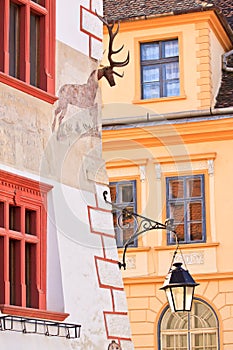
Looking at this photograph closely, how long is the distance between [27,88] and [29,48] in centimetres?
54

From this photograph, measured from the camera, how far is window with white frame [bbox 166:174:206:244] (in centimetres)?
2450

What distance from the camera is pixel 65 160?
1420 cm

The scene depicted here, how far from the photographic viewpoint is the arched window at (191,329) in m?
24.2

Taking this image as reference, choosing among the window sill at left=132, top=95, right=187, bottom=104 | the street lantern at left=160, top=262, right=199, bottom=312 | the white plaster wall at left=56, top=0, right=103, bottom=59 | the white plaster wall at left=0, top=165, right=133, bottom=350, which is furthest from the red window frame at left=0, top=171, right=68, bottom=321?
the window sill at left=132, top=95, right=187, bottom=104

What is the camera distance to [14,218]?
13.2m

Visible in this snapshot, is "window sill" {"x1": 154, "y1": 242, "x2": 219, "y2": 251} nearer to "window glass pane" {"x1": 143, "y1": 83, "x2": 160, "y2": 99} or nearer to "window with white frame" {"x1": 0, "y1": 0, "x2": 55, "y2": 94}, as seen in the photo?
"window glass pane" {"x1": 143, "y1": 83, "x2": 160, "y2": 99}

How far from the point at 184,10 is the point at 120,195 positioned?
4027 mm

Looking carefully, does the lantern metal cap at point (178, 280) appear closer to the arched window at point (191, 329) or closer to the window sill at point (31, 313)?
the window sill at point (31, 313)

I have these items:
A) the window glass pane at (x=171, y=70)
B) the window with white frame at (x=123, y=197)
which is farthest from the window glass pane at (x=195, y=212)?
the window glass pane at (x=171, y=70)

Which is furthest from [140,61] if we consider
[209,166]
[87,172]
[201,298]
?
[87,172]

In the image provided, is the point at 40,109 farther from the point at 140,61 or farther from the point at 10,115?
the point at 140,61

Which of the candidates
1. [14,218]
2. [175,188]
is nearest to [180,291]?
[14,218]

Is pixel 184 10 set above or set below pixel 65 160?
above

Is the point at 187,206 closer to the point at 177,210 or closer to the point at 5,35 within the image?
the point at 177,210
